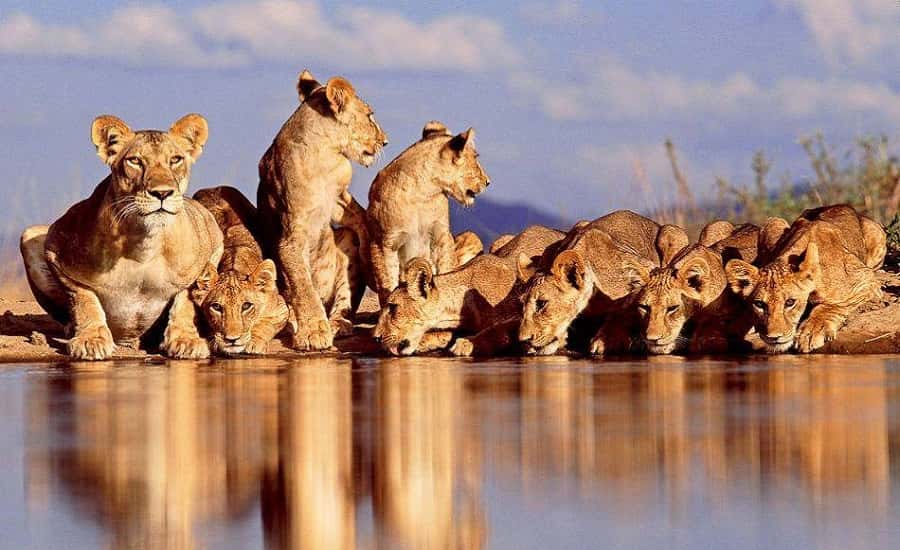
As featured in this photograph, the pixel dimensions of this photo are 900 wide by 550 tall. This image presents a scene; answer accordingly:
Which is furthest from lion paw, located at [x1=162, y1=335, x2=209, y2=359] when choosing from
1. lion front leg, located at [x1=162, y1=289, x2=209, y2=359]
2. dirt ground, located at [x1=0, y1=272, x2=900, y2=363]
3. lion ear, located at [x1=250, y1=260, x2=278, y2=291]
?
lion ear, located at [x1=250, y1=260, x2=278, y2=291]

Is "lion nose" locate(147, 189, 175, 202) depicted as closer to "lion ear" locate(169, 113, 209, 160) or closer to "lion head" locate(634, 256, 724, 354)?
"lion ear" locate(169, 113, 209, 160)

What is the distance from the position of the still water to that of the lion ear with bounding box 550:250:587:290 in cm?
212

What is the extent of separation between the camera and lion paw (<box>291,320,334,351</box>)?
1218 cm

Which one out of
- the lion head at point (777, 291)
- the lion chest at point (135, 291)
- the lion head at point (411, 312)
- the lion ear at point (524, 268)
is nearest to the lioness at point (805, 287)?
the lion head at point (777, 291)

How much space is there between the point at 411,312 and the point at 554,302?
44.9 inches

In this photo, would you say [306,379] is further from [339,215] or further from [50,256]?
[339,215]

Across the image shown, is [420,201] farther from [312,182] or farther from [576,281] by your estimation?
[576,281]

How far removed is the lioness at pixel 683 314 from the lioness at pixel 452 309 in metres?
0.84

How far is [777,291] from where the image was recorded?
10812mm

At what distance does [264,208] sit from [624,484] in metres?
8.59

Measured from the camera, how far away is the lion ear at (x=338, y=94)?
1284cm

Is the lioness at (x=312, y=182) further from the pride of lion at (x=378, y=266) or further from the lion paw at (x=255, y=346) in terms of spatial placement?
the lion paw at (x=255, y=346)

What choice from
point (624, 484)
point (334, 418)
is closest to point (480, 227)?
point (334, 418)

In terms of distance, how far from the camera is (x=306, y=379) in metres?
9.47
